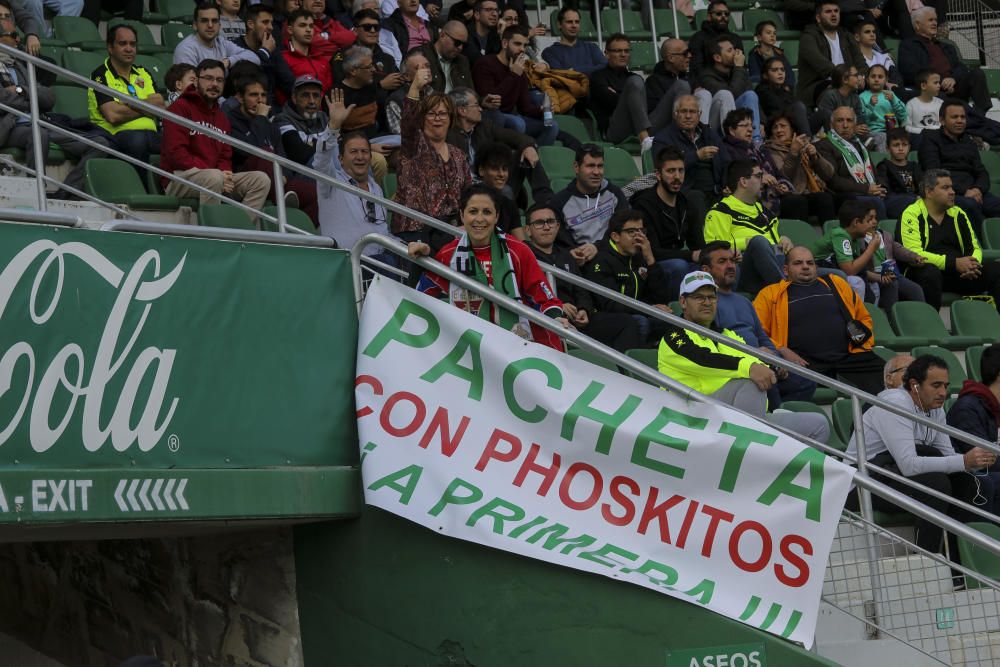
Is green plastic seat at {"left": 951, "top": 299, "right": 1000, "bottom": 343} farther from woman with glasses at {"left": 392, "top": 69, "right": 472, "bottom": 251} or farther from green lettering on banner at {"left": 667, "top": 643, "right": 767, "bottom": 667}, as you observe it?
green lettering on banner at {"left": 667, "top": 643, "right": 767, "bottom": 667}

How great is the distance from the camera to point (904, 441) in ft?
28.4

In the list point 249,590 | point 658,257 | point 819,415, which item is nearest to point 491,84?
point 658,257

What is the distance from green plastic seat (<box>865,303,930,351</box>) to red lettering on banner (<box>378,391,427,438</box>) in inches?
200

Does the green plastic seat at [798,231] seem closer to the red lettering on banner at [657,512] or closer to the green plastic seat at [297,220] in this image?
the green plastic seat at [297,220]

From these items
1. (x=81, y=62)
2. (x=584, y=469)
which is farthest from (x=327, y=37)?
(x=584, y=469)

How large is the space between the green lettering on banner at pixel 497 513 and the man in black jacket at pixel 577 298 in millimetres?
2810

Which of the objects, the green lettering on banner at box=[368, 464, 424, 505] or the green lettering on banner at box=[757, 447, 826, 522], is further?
the green lettering on banner at box=[368, 464, 424, 505]

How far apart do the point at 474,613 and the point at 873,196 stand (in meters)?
7.87

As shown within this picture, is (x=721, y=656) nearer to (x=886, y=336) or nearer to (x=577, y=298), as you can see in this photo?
(x=577, y=298)

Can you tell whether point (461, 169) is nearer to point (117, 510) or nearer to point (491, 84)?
point (491, 84)

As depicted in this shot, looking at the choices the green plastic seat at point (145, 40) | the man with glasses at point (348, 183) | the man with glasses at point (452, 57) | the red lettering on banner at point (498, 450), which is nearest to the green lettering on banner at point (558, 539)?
the red lettering on banner at point (498, 450)

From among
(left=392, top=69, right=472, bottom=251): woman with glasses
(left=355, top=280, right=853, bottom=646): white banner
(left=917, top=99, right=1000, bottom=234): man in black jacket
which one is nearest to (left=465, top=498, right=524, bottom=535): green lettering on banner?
(left=355, top=280, right=853, bottom=646): white banner

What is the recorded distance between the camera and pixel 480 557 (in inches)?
265

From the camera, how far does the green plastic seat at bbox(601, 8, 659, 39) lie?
1653 cm
